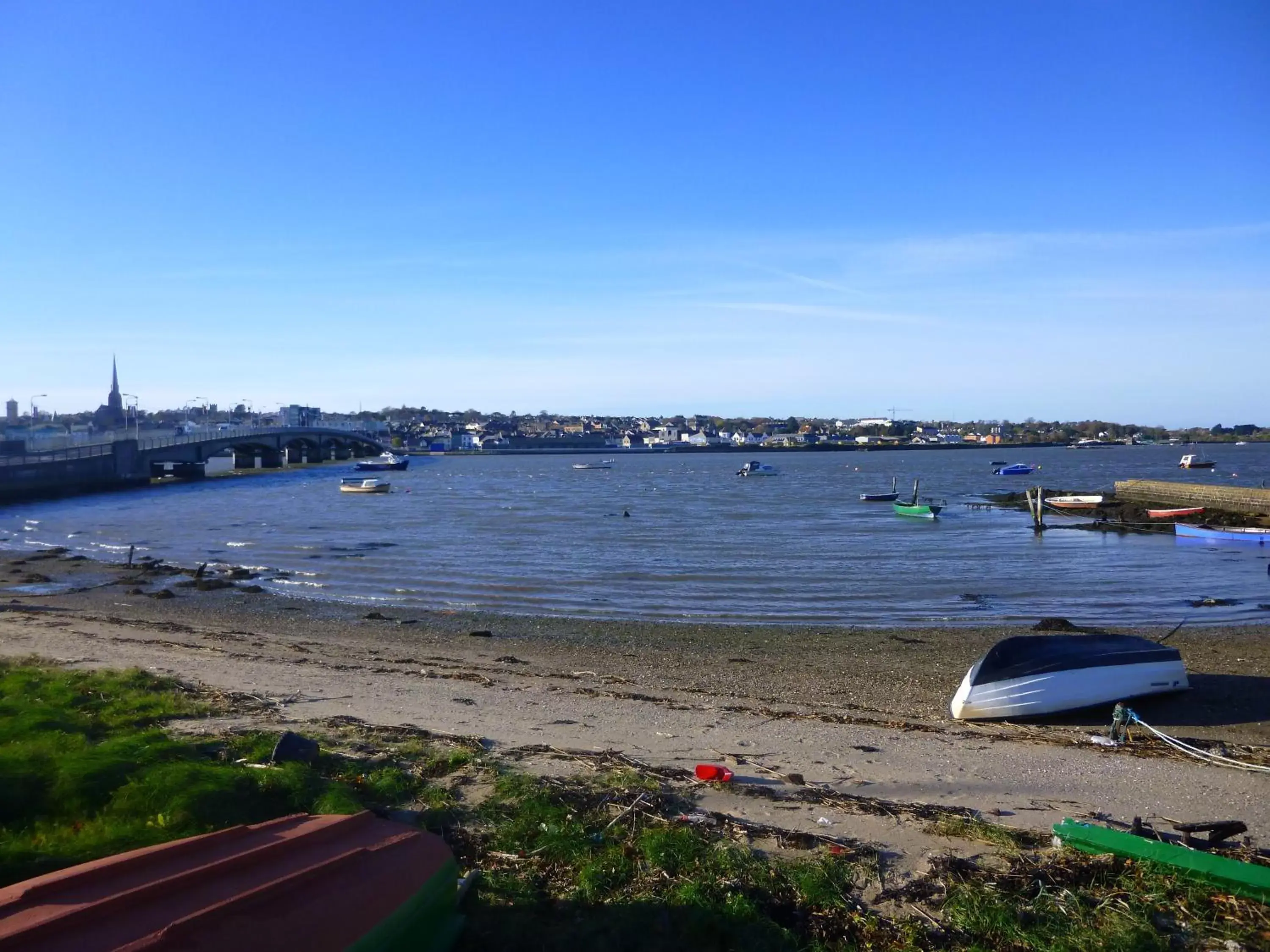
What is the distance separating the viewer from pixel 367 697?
498 inches

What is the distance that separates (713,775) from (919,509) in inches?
2009

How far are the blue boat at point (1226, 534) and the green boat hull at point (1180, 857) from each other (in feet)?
139

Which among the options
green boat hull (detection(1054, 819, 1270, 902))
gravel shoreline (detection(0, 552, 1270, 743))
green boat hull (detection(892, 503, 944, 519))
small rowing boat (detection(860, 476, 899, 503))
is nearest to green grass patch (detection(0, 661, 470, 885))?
green boat hull (detection(1054, 819, 1270, 902))

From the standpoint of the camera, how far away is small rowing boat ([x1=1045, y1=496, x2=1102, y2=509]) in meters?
58.8

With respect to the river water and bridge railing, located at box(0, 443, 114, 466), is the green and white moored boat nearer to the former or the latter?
the river water

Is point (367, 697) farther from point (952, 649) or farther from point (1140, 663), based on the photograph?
point (952, 649)

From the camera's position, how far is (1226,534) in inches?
1687

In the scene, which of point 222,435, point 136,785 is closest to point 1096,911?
point 136,785

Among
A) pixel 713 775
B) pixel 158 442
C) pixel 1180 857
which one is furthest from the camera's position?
pixel 158 442

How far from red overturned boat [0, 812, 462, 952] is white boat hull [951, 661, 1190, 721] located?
9.74 m

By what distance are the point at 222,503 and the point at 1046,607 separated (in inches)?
2494

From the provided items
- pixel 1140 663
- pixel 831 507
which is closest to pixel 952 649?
pixel 1140 663

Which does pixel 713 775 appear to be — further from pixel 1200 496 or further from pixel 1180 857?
pixel 1200 496

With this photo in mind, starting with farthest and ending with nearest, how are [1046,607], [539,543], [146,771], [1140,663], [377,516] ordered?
[377,516] < [539,543] < [1046,607] < [1140,663] < [146,771]
